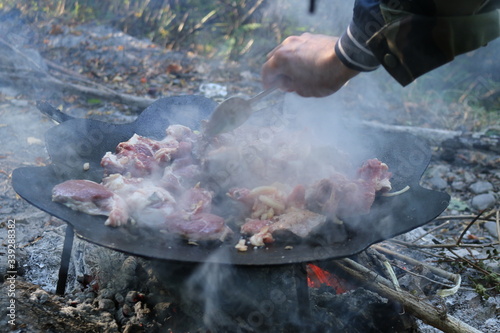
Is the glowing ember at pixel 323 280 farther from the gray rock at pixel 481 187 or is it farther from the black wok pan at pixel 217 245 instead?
the gray rock at pixel 481 187

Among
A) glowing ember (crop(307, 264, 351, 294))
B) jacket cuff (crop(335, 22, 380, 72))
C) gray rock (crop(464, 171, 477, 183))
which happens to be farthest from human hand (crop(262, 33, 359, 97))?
gray rock (crop(464, 171, 477, 183))

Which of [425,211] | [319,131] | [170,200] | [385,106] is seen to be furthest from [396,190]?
[385,106]

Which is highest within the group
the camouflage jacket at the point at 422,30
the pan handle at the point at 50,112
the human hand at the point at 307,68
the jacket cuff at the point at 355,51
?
the camouflage jacket at the point at 422,30

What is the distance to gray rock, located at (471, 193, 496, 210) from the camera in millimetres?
5070

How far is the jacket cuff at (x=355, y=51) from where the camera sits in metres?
2.41

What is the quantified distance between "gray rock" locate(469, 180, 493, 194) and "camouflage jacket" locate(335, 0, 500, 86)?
373 centimetres

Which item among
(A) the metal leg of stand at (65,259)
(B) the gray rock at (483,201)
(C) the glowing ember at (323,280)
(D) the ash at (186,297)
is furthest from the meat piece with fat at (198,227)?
(B) the gray rock at (483,201)

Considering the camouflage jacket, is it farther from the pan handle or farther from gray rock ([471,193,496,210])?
gray rock ([471,193,496,210])

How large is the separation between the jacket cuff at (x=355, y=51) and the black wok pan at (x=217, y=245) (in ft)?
3.30

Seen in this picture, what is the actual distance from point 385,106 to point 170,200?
21.5ft

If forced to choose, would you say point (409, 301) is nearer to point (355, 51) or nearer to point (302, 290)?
point (302, 290)

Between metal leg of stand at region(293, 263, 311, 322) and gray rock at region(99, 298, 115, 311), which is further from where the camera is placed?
gray rock at region(99, 298, 115, 311)

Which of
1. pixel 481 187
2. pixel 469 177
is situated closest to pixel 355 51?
pixel 481 187

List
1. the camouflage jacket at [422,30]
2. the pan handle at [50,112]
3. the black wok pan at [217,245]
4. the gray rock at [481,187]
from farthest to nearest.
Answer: the gray rock at [481,187] → the pan handle at [50,112] → the black wok pan at [217,245] → the camouflage jacket at [422,30]
